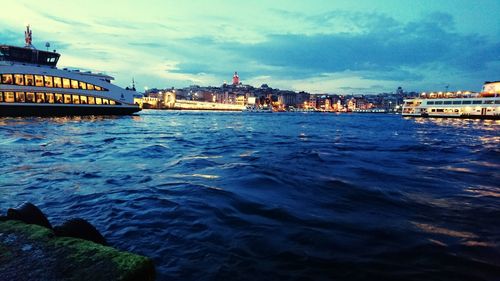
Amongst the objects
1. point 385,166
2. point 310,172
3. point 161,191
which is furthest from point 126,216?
point 385,166

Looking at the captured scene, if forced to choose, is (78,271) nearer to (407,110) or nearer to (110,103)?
(110,103)

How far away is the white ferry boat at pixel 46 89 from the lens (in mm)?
43812

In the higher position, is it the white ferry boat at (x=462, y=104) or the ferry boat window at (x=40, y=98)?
the white ferry boat at (x=462, y=104)

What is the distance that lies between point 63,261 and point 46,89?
175 feet

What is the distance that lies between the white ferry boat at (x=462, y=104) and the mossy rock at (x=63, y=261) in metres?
98.6

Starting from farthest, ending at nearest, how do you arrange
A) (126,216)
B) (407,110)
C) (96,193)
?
(407,110) < (96,193) < (126,216)

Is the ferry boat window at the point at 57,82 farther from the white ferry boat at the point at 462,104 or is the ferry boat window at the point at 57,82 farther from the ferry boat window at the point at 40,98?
the white ferry boat at the point at 462,104

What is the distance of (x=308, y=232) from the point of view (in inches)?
238

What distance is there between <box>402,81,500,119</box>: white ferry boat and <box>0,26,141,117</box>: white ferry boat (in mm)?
88930

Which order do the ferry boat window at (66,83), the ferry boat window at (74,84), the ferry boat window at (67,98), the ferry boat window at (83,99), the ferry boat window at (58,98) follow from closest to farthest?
the ferry boat window at (58,98)
the ferry boat window at (66,83)
the ferry boat window at (67,98)
the ferry boat window at (74,84)
the ferry boat window at (83,99)

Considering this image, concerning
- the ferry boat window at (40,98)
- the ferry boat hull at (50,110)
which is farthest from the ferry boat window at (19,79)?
the ferry boat hull at (50,110)

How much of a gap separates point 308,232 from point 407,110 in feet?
394

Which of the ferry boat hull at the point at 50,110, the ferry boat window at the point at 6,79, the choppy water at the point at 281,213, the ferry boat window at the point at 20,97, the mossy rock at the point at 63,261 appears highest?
the ferry boat window at the point at 6,79

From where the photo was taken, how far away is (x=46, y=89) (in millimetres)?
46562
